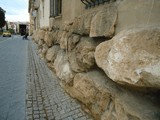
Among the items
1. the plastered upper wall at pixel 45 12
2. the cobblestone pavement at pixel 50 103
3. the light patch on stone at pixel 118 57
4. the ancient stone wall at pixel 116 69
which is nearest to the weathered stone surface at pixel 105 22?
the ancient stone wall at pixel 116 69

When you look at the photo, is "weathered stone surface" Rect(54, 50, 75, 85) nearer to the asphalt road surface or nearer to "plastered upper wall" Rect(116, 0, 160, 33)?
the asphalt road surface

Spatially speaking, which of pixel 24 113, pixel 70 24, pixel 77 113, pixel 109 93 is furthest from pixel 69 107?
pixel 70 24

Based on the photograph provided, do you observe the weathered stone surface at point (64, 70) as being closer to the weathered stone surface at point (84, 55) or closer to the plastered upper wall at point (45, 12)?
the weathered stone surface at point (84, 55)

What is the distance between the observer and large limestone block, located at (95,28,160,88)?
1812 millimetres

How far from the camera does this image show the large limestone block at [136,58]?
5.94 ft

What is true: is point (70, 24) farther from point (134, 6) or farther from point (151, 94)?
point (151, 94)

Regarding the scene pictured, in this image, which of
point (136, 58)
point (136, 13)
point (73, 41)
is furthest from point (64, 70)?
point (136, 58)

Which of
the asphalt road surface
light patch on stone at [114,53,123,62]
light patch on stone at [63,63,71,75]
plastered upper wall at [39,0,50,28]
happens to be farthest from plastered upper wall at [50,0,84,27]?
plastered upper wall at [39,0,50,28]

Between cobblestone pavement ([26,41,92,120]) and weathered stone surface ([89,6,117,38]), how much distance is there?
129 cm

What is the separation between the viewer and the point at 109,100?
260 centimetres

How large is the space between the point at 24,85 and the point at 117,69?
3.17m

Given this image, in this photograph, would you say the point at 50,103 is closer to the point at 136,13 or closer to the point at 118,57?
the point at 118,57

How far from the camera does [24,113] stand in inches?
132

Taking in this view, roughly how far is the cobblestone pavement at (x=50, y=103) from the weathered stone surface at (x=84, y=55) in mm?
630
